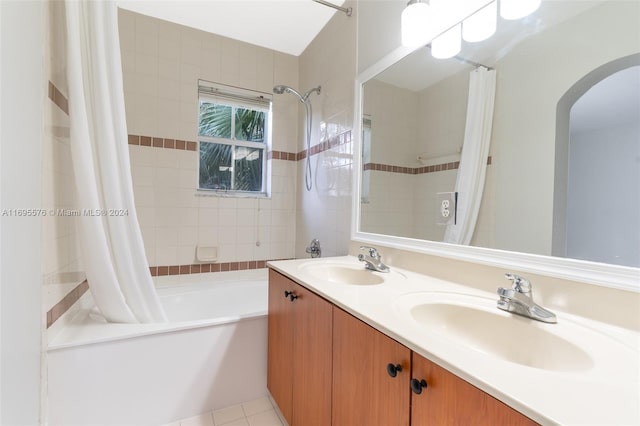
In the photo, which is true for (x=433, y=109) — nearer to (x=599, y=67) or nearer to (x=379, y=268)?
(x=599, y=67)

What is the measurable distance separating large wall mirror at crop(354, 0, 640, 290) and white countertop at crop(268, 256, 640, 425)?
0.18 meters

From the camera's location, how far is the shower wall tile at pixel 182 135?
208 centimetres

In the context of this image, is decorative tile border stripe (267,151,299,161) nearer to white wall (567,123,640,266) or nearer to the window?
the window

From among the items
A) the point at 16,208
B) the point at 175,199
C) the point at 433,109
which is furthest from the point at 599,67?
the point at 175,199

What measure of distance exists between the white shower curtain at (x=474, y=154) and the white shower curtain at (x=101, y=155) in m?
1.53

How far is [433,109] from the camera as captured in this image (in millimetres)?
1326

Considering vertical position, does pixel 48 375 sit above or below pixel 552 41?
below

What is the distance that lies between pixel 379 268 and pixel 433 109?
81 cm

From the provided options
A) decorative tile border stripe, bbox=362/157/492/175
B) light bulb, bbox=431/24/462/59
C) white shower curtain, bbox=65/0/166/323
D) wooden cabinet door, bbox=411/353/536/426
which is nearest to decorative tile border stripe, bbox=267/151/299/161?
decorative tile border stripe, bbox=362/157/492/175

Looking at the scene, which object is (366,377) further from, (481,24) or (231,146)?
(231,146)

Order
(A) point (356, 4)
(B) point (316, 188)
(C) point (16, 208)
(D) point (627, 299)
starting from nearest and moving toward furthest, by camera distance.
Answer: (D) point (627, 299) → (C) point (16, 208) → (A) point (356, 4) → (B) point (316, 188)

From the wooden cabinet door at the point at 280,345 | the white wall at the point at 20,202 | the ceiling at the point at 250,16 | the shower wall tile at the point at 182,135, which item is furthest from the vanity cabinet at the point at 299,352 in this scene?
the ceiling at the point at 250,16

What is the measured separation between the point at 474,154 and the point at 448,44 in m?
0.53

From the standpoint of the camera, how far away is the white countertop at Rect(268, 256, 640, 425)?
396 millimetres
